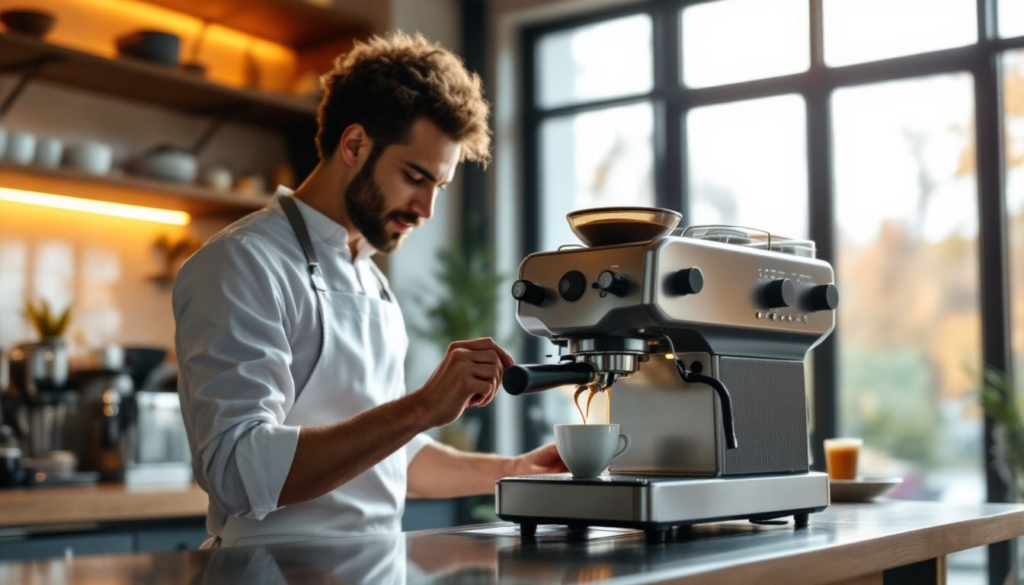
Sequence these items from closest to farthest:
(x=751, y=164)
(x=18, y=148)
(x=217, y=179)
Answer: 1. (x=18, y=148)
2. (x=217, y=179)
3. (x=751, y=164)

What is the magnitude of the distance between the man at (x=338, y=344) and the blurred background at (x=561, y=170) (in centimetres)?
161

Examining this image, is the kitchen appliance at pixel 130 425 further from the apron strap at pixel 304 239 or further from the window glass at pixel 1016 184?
the window glass at pixel 1016 184

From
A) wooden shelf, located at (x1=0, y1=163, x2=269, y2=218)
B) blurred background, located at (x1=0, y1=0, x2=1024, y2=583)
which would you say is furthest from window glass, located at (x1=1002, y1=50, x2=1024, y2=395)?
wooden shelf, located at (x1=0, y1=163, x2=269, y2=218)

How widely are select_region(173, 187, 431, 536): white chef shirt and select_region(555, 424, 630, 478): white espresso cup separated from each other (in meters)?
0.41

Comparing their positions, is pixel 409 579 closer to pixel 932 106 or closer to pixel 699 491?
pixel 699 491

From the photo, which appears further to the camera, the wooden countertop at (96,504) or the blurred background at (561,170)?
the blurred background at (561,170)

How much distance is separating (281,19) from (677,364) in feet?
10.4

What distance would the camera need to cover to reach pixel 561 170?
4.93 metres

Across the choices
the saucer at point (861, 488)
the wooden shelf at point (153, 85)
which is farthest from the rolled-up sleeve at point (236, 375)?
the wooden shelf at point (153, 85)

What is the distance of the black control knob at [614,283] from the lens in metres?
1.41

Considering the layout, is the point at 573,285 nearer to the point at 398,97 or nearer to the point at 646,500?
the point at 646,500

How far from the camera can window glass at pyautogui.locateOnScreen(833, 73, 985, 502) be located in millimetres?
3865

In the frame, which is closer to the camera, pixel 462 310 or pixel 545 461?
pixel 545 461

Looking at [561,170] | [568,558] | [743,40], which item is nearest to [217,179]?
[561,170]
